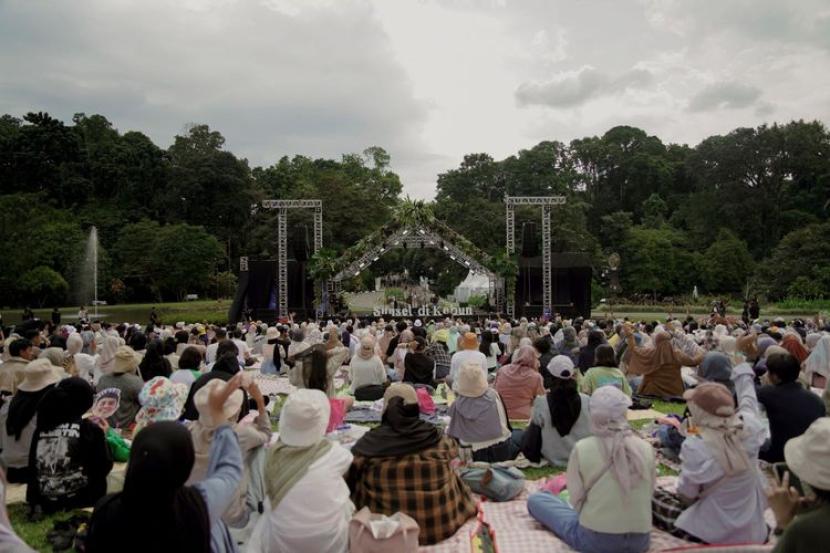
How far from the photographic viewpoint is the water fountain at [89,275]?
86.5 feet

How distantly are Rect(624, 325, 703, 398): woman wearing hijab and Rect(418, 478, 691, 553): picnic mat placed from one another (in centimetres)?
420

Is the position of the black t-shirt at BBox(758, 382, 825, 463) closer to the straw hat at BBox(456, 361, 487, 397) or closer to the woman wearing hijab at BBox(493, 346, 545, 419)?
the straw hat at BBox(456, 361, 487, 397)

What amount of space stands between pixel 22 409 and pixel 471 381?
317 cm

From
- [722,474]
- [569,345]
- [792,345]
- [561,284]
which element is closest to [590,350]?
[569,345]

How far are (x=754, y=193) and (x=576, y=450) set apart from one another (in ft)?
131

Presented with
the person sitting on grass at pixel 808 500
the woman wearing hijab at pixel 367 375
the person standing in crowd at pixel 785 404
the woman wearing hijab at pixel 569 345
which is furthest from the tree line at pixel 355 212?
the person sitting on grass at pixel 808 500

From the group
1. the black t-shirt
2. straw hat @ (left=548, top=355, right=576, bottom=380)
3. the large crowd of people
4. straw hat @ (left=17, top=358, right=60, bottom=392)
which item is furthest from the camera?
straw hat @ (left=548, top=355, right=576, bottom=380)

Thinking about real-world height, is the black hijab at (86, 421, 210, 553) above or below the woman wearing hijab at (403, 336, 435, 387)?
above

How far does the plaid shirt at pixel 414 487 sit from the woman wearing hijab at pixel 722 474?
128 centimetres

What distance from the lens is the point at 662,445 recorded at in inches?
204

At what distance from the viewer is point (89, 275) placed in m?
27.0

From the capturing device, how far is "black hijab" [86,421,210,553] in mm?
1894

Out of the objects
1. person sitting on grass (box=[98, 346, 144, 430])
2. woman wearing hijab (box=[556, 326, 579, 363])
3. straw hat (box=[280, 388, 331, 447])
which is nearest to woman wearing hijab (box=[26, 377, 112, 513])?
straw hat (box=[280, 388, 331, 447])

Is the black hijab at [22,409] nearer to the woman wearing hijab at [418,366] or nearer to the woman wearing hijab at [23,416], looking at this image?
the woman wearing hijab at [23,416]
